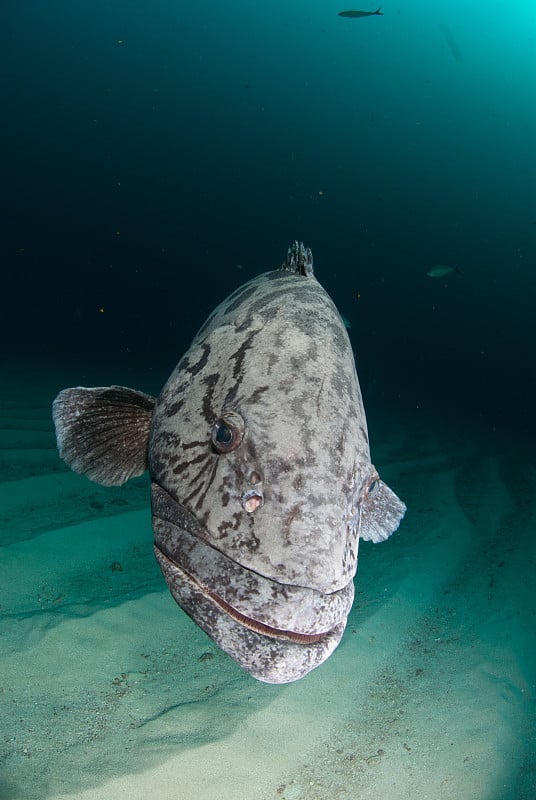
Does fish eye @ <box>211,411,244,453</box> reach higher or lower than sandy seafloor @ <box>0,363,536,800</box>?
higher

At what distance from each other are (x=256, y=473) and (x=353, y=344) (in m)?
37.8

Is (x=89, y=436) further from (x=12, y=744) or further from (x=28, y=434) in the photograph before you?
(x=28, y=434)

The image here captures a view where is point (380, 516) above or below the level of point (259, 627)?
below

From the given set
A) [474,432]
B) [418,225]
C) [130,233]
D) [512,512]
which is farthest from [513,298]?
[512,512]

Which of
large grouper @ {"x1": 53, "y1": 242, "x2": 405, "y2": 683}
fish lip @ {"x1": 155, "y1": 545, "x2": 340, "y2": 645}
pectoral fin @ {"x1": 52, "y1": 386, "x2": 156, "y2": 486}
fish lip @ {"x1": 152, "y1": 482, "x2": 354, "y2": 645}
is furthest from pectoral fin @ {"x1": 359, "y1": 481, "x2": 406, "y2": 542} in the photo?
pectoral fin @ {"x1": 52, "y1": 386, "x2": 156, "y2": 486}

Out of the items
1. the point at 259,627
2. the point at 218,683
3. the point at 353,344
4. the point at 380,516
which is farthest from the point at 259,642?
the point at 353,344

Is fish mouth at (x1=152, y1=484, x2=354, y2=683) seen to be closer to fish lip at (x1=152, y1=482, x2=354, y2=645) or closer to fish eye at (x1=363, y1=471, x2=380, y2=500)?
fish lip at (x1=152, y1=482, x2=354, y2=645)

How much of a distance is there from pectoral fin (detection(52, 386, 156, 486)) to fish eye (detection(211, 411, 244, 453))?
2.89 feet

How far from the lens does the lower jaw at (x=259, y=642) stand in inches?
65.7

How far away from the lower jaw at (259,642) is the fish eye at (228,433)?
1.86 ft

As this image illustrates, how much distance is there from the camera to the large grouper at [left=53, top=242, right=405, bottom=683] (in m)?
1.69

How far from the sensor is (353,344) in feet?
127

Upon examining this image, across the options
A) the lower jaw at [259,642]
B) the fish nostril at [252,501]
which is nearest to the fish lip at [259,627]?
the lower jaw at [259,642]

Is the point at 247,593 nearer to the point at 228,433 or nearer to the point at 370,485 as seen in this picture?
the point at 228,433
